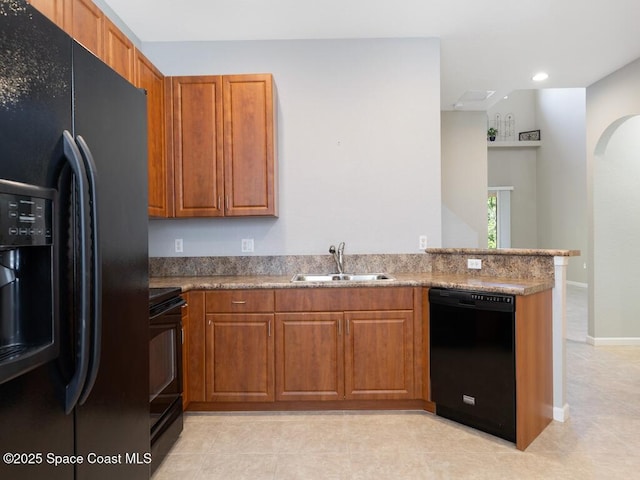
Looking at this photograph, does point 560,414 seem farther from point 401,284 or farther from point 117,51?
point 117,51

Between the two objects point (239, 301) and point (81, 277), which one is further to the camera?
point (239, 301)

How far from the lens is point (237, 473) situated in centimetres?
200

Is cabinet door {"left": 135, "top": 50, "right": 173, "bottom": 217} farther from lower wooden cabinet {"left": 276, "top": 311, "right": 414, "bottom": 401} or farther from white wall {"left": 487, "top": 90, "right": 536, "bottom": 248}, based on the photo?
white wall {"left": 487, "top": 90, "right": 536, "bottom": 248}

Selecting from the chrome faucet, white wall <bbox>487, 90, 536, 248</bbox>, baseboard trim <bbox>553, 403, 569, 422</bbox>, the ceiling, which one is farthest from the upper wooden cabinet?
white wall <bbox>487, 90, 536, 248</bbox>

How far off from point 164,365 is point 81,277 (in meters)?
1.36

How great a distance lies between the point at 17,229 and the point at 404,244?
2.73 meters

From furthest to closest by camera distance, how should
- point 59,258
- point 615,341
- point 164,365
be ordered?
1. point 615,341
2. point 164,365
3. point 59,258

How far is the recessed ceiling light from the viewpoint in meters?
3.94

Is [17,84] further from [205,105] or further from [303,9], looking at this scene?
[303,9]

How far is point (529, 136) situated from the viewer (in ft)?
31.7

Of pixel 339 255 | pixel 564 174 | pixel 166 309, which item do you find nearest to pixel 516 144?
pixel 564 174

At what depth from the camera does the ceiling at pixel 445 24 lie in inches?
106

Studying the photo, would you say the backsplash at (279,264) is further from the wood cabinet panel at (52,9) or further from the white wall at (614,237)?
the white wall at (614,237)

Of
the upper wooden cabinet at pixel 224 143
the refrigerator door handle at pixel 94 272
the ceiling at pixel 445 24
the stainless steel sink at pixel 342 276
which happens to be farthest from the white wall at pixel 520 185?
the refrigerator door handle at pixel 94 272
